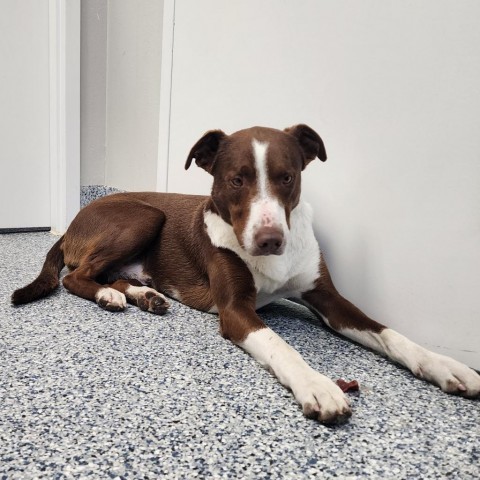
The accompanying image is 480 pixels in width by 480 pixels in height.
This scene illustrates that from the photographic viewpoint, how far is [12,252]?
7.94ft

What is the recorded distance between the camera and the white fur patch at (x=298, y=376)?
95 centimetres

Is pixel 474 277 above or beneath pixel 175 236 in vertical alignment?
above

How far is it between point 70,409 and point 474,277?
1.07 meters

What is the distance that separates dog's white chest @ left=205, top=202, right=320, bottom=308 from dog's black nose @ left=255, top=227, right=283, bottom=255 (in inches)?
8.8

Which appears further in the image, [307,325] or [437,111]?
[307,325]

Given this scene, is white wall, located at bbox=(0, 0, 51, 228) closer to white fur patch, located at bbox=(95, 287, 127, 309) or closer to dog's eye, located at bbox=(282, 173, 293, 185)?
white fur patch, located at bbox=(95, 287, 127, 309)

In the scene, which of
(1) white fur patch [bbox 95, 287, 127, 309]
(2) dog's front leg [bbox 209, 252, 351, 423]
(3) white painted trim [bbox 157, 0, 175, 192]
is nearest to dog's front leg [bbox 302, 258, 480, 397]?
(2) dog's front leg [bbox 209, 252, 351, 423]

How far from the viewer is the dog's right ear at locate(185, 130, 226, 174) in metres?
1.50

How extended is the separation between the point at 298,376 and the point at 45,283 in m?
1.09

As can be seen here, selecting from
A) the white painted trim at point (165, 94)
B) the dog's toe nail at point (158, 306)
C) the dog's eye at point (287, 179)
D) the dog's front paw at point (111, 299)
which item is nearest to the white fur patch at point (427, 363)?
Result: the dog's eye at point (287, 179)

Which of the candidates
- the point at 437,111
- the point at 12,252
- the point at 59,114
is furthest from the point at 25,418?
the point at 59,114

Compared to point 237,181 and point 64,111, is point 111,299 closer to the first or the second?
point 237,181

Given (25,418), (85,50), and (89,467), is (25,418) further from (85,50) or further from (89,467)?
(85,50)

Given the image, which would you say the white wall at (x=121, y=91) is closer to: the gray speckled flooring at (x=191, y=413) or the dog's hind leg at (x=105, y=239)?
the dog's hind leg at (x=105, y=239)
